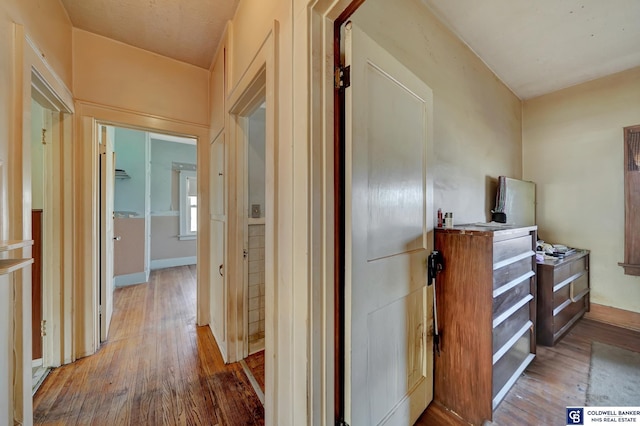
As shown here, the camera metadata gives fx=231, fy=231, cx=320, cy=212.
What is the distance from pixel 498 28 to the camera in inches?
72.1

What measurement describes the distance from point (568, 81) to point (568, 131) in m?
0.54

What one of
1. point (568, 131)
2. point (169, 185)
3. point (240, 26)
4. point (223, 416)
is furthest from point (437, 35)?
point (169, 185)

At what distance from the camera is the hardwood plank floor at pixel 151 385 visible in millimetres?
1376

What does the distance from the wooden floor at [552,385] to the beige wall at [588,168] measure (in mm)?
568

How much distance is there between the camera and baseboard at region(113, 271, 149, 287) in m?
3.73

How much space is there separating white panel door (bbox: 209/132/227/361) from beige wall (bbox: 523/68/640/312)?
363 centimetres

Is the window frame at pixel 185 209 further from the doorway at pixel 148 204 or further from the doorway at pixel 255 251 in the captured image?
the doorway at pixel 255 251

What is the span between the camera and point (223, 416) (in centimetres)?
138

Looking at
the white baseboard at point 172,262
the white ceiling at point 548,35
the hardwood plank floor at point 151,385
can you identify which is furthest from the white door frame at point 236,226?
the white baseboard at point 172,262

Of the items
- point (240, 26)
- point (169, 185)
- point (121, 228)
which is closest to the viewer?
point (240, 26)

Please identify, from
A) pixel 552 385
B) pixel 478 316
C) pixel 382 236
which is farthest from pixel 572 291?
pixel 382 236

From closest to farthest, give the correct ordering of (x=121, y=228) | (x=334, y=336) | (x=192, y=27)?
(x=334, y=336)
(x=192, y=27)
(x=121, y=228)

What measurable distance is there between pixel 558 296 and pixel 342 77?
276 centimetres

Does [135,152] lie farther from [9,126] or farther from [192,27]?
[9,126]
